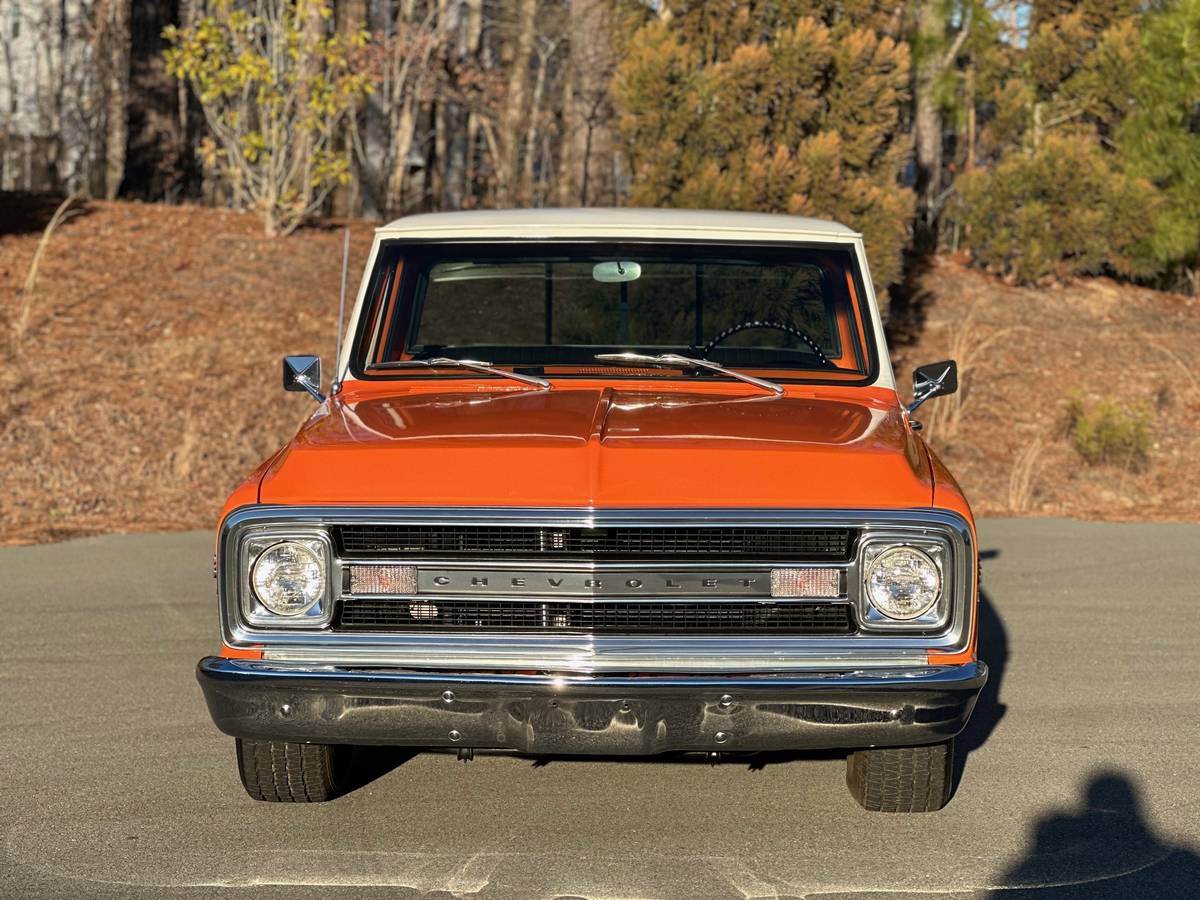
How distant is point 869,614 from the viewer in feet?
14.6

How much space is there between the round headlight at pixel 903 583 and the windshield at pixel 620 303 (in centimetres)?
153

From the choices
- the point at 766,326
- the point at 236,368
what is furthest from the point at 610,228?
the point at 236,368

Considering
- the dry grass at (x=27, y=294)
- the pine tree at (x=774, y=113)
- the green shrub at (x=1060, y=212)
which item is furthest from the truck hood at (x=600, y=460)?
the green shrub at (x=1060, y=212)

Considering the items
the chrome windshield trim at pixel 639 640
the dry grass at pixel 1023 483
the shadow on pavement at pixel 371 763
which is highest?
the chrome windshield trim at pixel 639 640

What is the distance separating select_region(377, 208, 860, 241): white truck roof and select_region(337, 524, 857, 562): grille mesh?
6.42ft

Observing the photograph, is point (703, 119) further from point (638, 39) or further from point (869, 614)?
point (869, 614)

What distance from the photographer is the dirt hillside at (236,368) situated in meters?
13.0

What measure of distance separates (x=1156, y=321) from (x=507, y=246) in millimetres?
14457

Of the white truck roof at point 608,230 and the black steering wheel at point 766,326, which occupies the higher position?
the white truck roof at point 608,230

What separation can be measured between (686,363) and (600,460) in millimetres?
1165

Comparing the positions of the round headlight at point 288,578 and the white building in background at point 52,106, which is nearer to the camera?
the round headlight at point 288,578

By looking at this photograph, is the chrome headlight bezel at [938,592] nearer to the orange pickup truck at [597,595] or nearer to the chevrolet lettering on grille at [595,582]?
the orange pickup truck at [597,595]

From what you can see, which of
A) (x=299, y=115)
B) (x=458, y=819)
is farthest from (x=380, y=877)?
(x=299, y=115)

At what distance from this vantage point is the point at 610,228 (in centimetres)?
613
